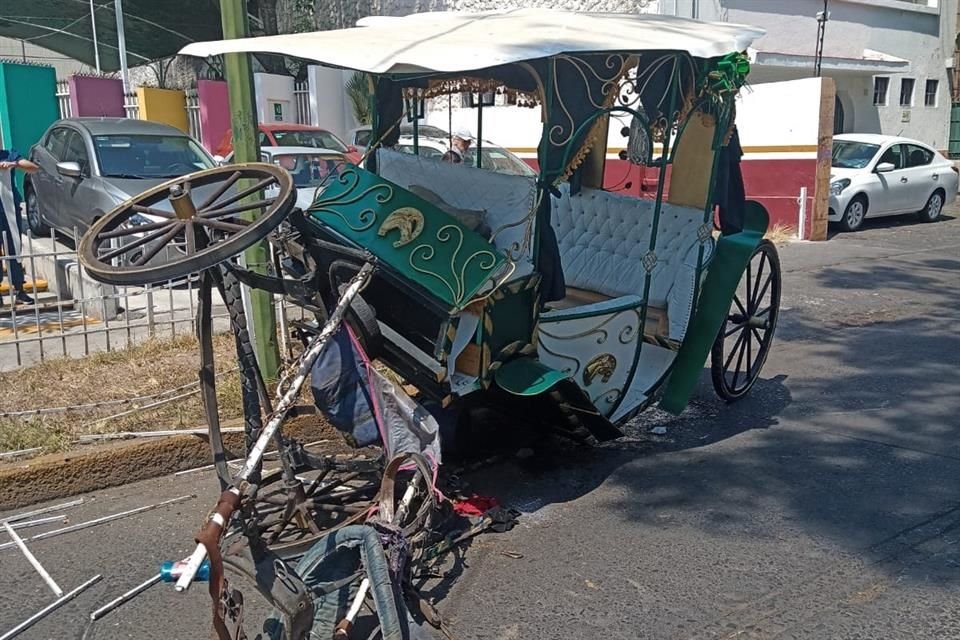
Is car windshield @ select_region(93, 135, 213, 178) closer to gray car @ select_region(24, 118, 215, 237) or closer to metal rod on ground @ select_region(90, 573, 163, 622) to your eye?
gray car @ select_region(24, 118, 215, 237)

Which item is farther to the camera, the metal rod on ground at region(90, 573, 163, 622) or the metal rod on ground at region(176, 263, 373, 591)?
the metal rod on ground at region(90, 573, 163, 622)

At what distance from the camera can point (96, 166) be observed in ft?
32.4

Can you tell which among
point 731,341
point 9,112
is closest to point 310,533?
point 731,341

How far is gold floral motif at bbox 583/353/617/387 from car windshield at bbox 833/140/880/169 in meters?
11.6

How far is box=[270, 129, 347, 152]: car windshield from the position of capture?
43.7ft

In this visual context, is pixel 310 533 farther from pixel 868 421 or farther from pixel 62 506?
pixel 868 421

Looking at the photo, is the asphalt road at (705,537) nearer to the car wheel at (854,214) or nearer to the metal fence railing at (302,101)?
the car wheel at (854,214)

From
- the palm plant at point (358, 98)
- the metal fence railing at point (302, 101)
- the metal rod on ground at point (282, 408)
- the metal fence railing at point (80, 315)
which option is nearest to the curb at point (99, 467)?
the metal fence railing at point (80, 315)

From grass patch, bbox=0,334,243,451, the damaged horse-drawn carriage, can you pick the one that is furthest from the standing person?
the damaged horse-drawn carriage

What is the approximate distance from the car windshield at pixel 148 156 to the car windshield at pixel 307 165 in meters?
0.95

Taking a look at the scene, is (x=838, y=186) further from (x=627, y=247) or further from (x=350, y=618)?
(x=350, y=618)

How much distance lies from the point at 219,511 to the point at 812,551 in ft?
8.75

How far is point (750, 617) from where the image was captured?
348cm

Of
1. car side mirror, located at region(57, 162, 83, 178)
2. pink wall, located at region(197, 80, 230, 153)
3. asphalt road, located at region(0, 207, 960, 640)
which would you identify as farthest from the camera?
pink wall, located at region(197, 80, 230, 153)
